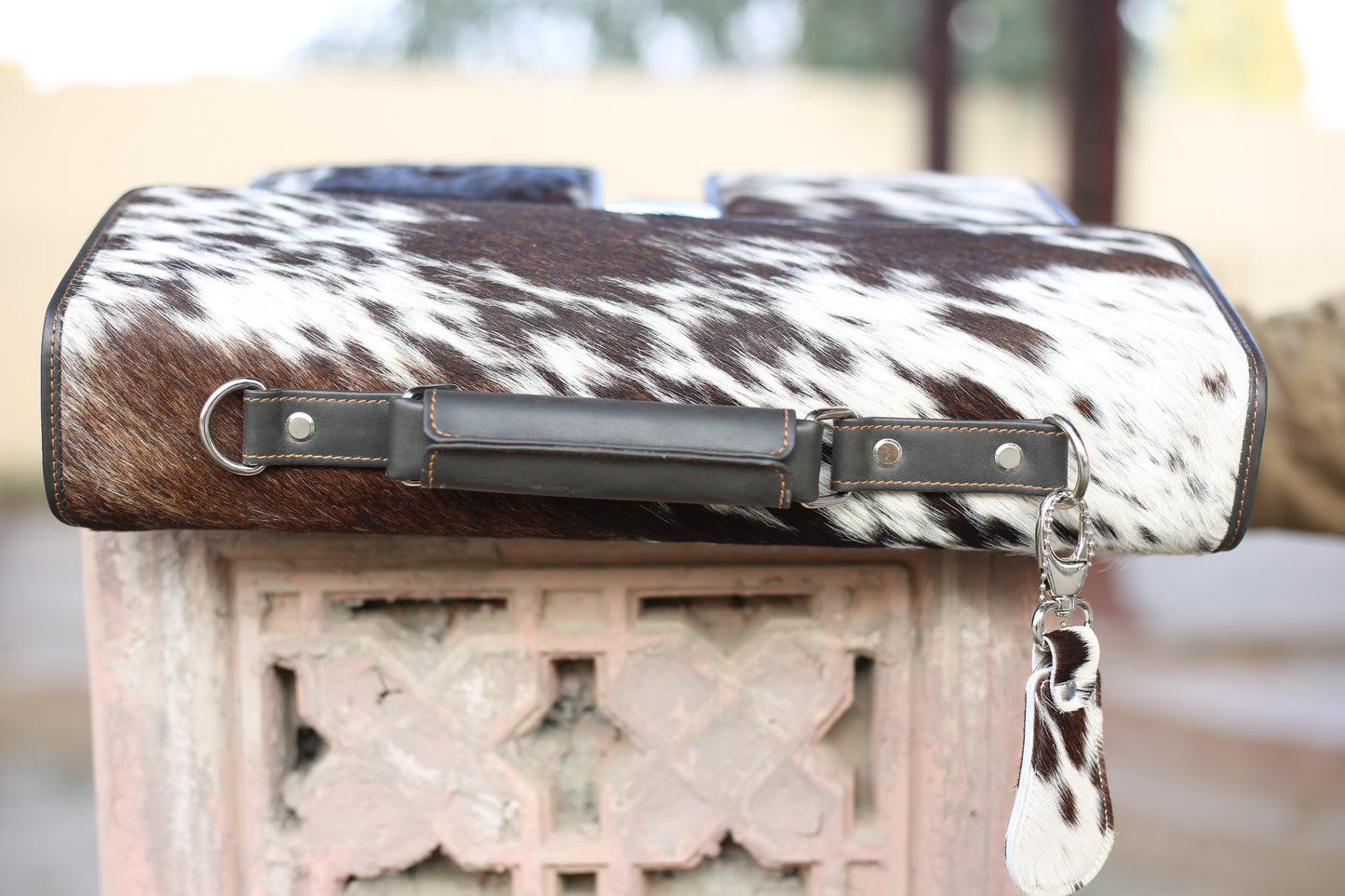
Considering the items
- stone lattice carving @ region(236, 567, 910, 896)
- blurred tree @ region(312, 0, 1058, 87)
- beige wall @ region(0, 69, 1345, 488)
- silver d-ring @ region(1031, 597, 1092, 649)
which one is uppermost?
blurred tree @ region(312, 0, 1058, 87)

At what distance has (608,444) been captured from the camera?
38 cm

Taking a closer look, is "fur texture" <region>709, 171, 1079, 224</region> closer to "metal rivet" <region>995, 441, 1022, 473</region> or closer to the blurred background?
"metal rivet" <region>995, 441, 1022, 473</region>

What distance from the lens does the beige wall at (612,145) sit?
296 cm

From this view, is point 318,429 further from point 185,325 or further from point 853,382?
point 853,382

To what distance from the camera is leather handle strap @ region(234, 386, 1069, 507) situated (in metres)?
0.38

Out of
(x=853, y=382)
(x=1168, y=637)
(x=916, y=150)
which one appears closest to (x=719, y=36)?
(x=916, y=150)

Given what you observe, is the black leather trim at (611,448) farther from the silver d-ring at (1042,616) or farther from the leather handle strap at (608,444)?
the silver d-ring at (1042,616)

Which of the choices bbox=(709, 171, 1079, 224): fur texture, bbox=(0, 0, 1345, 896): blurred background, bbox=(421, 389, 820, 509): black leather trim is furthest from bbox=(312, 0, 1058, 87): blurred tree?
bbox=(421, 389, 820, 509): black leather trim

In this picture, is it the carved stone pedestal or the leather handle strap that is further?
the carved stone pedestal

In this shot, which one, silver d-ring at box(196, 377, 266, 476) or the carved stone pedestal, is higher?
silver d-ring at box(196, 377, 266, 476)

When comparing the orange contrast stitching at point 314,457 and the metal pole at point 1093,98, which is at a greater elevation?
the metal pole at point 1093,98

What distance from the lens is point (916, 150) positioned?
2971 mm

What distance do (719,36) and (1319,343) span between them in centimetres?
316

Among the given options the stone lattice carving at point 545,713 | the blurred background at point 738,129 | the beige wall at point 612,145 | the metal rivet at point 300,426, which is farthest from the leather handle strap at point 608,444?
the beige wall at point 612,145
